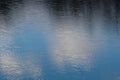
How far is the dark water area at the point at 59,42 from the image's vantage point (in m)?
31.4

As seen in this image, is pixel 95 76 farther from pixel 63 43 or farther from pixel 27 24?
pixel 27 24

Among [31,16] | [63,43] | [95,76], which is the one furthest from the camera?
[31,16]

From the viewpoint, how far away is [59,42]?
132 feet

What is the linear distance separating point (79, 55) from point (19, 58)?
6765mm

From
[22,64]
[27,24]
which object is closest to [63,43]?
[22,64]

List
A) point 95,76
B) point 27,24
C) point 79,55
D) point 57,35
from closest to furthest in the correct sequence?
point 95,76
point 79,55
point 57,35
point 27,24

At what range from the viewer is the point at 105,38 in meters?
41.2

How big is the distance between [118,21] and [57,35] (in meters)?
12.5

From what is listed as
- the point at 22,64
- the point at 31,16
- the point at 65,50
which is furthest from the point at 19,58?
the point at 31,16

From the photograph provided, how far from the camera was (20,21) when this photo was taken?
52031 mm

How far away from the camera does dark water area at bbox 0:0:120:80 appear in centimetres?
3138

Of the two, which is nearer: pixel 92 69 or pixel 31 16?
pixel 92 69

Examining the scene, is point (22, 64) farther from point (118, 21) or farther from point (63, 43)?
point (118, 21)

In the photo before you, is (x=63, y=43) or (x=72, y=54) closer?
(x=72, y=54)
